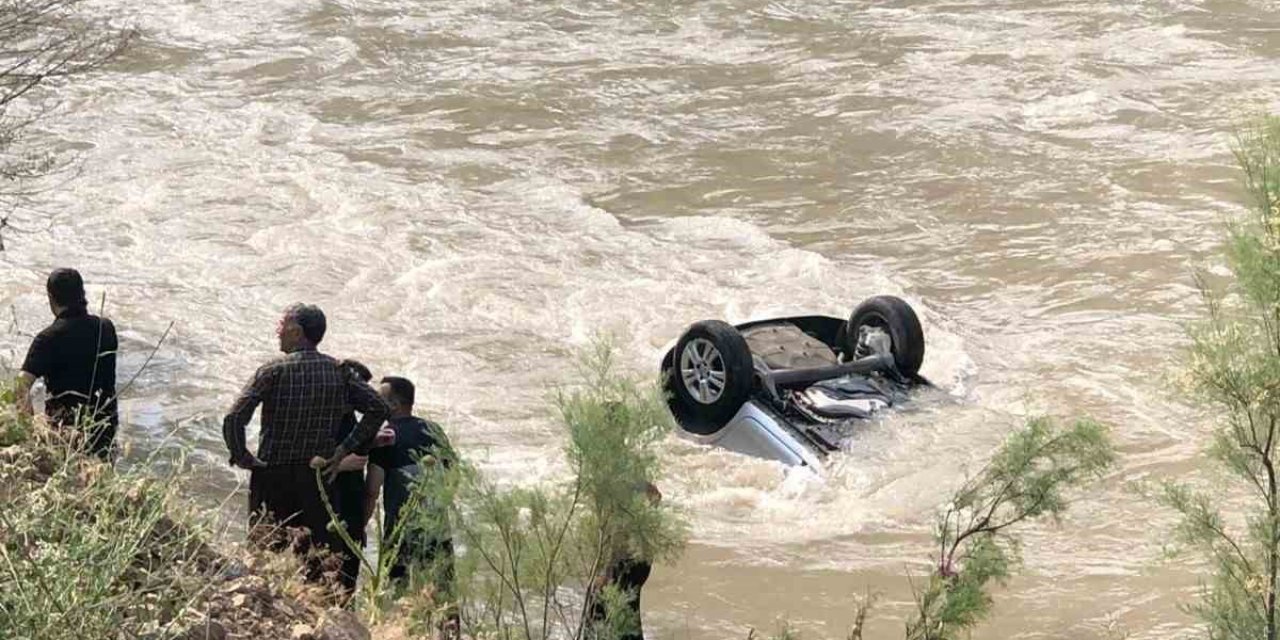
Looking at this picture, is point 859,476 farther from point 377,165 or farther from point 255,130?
point 255,130

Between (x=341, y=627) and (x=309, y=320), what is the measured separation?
1.89m

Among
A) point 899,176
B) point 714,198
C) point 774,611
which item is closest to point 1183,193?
point 899,176

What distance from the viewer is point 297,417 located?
6949 millimetres

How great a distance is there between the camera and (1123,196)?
695 inches

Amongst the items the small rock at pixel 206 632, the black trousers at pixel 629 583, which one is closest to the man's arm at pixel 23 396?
the small rock at pixel 206 632

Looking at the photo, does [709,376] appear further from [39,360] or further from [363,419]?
[39,360]

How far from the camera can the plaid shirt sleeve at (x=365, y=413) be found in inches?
272

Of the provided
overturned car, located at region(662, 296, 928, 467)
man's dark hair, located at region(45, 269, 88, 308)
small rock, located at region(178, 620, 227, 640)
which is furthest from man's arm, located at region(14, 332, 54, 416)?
overturned car, located at region(662, 296, 928, 467)

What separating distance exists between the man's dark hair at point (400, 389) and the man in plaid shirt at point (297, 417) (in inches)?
7.2

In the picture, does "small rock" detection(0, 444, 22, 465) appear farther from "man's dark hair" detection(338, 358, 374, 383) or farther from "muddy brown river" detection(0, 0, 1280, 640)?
"muddy brown river" detection(0, 0, 1280, 640)

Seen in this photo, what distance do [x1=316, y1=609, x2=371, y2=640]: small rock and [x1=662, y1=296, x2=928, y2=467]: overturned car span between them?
16.5ft

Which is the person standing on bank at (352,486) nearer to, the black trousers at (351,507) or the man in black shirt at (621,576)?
the black trousers at (351,507)

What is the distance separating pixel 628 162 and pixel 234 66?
7246 millimetres

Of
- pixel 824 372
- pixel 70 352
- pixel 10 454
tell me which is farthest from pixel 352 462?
pixel 824 372
